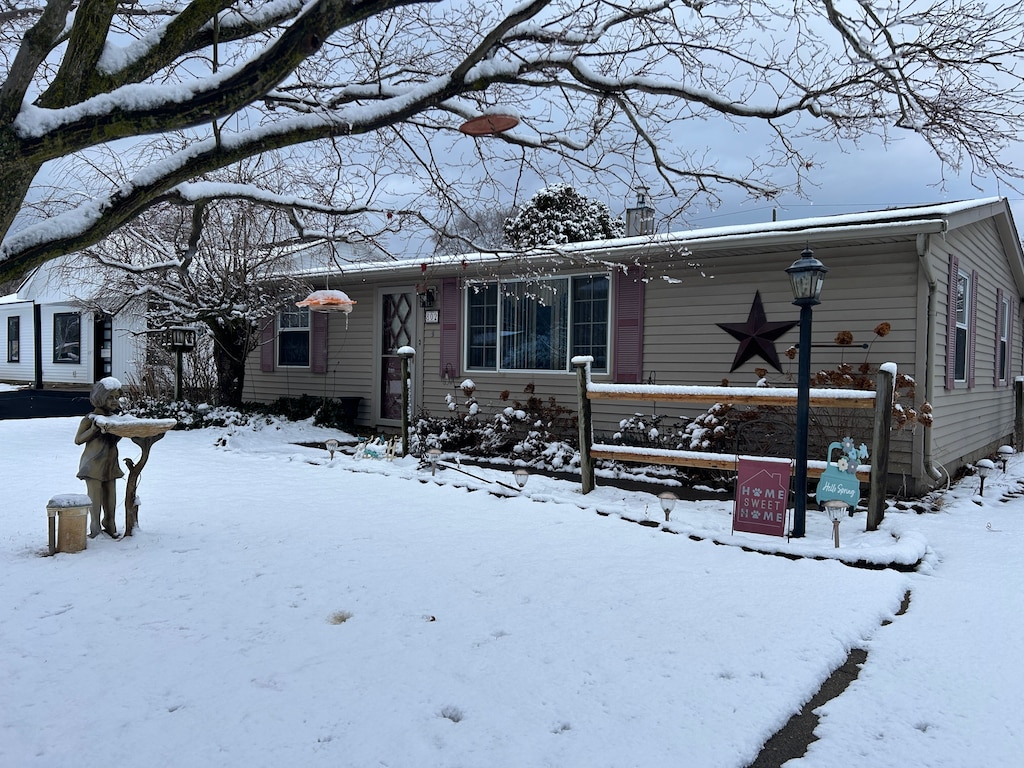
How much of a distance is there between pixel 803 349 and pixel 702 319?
10.9 feet

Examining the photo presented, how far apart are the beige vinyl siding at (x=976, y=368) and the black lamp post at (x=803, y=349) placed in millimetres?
2956

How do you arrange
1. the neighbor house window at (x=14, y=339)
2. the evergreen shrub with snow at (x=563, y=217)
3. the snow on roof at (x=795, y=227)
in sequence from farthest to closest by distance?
the neighbor house window at (x=14, y=339) → the evergreen shrub with snow at (x=563, y=217) → the snow on roof at (x=795, y=227)

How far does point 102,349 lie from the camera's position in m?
20.5

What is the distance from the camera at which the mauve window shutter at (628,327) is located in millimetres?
9297

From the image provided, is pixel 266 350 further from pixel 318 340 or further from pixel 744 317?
pixel 744 317

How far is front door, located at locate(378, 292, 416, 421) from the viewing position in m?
→ 12.0

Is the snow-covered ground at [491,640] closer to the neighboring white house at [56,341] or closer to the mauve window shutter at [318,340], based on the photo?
the mauve window shutter at [318,340]

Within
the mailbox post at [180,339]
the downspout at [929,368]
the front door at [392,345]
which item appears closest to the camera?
the downspout at [929,368]

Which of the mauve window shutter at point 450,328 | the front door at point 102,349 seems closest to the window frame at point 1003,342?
the mauve window shutter at point 450,328

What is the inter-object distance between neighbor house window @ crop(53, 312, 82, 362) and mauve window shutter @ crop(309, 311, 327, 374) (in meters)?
12.0

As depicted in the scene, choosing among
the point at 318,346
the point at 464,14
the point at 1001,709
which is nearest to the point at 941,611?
the point at 1001,709

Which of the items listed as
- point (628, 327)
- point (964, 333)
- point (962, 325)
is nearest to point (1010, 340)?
point (964, 333)

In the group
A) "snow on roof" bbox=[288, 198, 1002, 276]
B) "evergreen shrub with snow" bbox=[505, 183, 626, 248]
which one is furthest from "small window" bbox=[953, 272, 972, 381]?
"evergreen shrub with snow" bbox=[505, 183, 626, 248]

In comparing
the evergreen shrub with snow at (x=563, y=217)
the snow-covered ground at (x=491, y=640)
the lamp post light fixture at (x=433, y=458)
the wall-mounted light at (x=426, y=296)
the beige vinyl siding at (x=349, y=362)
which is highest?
the evergreen shrub with snow at (x=563, y=217)
